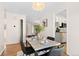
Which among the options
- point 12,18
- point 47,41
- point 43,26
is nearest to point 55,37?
point 47,41

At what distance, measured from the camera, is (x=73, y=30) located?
1.50 m

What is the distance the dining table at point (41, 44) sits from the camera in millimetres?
1588

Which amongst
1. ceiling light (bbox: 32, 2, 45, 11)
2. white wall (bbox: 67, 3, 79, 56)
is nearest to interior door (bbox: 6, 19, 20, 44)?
ceiling light (bbox: 32, 2, 45, 11)

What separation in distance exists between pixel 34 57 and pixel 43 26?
407 millimetres

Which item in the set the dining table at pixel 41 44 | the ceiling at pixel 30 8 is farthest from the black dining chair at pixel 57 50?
the ceiling at pixel 30 8

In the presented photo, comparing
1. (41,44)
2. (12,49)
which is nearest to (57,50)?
(41,44)

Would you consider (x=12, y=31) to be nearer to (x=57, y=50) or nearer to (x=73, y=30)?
(x=57, y=50)

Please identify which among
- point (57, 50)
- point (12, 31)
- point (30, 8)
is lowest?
point (57, 50)

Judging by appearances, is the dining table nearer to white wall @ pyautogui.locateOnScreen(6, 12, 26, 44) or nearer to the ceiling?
white wall @ pyautogui.locateOnScreen(6, 12, 26, 44)

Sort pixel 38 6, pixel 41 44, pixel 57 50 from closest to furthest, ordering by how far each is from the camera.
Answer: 1. pixel 38 6
2. pixel 57 50
3. pixel 41 44

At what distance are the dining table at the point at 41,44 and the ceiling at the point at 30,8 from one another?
34cm

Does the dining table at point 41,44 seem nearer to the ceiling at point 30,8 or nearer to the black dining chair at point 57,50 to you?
the black dining chair at point 57,50

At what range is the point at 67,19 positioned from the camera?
153cm

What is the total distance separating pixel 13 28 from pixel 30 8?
355mm
